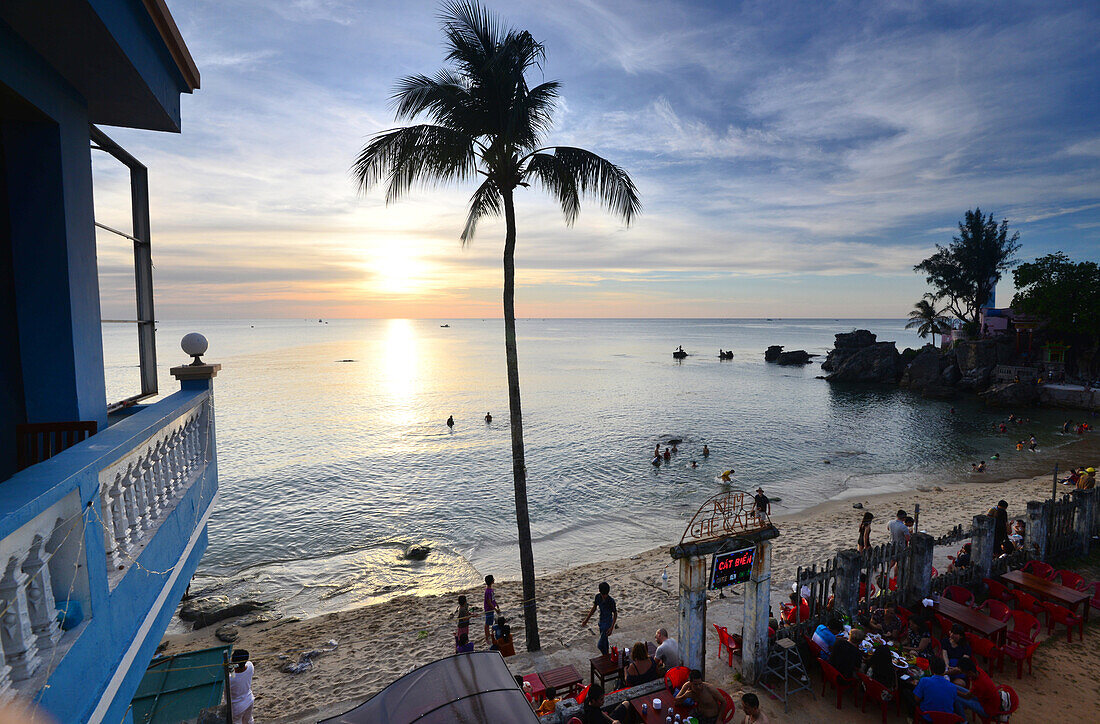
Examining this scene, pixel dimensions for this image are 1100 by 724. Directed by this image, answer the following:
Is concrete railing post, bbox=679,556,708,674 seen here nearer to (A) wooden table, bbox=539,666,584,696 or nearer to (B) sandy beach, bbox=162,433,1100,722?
(B) sandy beach, bbox=162,433,1100,722

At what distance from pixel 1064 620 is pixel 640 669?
9.27 m

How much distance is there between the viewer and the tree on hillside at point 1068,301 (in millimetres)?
49562

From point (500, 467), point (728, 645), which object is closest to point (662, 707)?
point (728, 645)

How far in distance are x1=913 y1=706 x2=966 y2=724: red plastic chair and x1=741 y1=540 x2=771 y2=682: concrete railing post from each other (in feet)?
7.70

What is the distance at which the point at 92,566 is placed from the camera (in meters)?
3.68

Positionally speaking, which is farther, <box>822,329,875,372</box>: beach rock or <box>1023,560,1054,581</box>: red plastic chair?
<box>822,329,875,372</box>: beach rock

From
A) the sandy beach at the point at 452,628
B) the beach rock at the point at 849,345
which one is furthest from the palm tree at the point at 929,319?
the sandy beach at the point at 452,628

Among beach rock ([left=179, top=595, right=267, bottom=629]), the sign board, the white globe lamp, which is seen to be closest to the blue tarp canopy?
the white globe lamp

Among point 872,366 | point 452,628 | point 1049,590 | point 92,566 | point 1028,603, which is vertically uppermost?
point 92,566

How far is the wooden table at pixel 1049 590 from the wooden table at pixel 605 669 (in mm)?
9156

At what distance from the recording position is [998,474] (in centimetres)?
3186

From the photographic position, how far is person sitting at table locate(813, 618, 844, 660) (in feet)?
30.5

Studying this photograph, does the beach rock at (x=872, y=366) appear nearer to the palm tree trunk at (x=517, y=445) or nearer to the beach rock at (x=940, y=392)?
the beach rock at (x=940, y=392)

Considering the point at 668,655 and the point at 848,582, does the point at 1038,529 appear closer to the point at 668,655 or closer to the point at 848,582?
the point at 848,582
